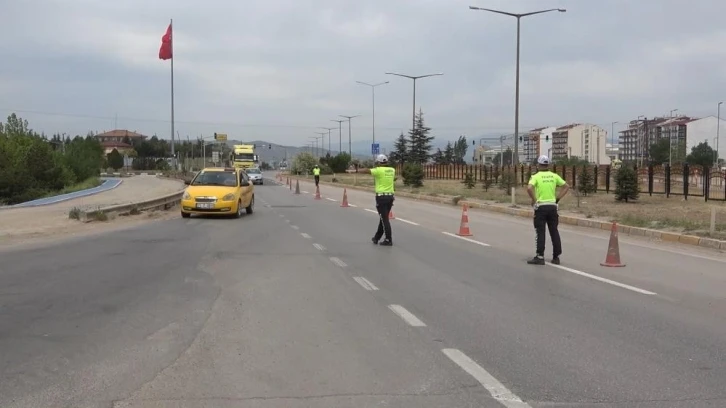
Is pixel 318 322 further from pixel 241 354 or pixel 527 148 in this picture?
pixel 527 148

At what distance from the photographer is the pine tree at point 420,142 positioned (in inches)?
3923

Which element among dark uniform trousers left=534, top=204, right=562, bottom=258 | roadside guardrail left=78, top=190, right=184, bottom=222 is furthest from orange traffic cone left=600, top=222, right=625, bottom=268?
roadside guardrail left=78, top=190, right=184, bottom=222

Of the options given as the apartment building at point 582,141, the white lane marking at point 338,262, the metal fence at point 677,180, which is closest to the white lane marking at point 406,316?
the white lane marking at point 338,262

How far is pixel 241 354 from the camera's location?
5871 millimetres

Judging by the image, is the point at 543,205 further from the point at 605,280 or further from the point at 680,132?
the point at 680,132

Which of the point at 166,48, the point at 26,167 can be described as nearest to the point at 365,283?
the point at 26,167

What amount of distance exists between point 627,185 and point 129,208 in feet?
63.5

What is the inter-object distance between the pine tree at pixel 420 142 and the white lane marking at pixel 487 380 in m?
93.0

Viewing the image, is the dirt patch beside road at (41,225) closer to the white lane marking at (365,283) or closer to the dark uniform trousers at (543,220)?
the white lane marking at (365,283)

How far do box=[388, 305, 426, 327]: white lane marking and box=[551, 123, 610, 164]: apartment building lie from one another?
454 feet

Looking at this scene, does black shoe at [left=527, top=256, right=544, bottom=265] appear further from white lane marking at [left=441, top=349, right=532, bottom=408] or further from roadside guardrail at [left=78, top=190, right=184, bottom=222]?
roadside guardrail at [left=78, top=190, right=184, bottom=222]

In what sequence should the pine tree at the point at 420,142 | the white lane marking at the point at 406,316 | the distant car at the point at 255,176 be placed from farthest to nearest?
the pine tree at the point at 420,142
the distant car at the point at 255,176
the white lane marking at the point at 406,316

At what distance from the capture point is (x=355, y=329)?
683 centimetres

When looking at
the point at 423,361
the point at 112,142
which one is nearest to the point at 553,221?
the point at 423,361
